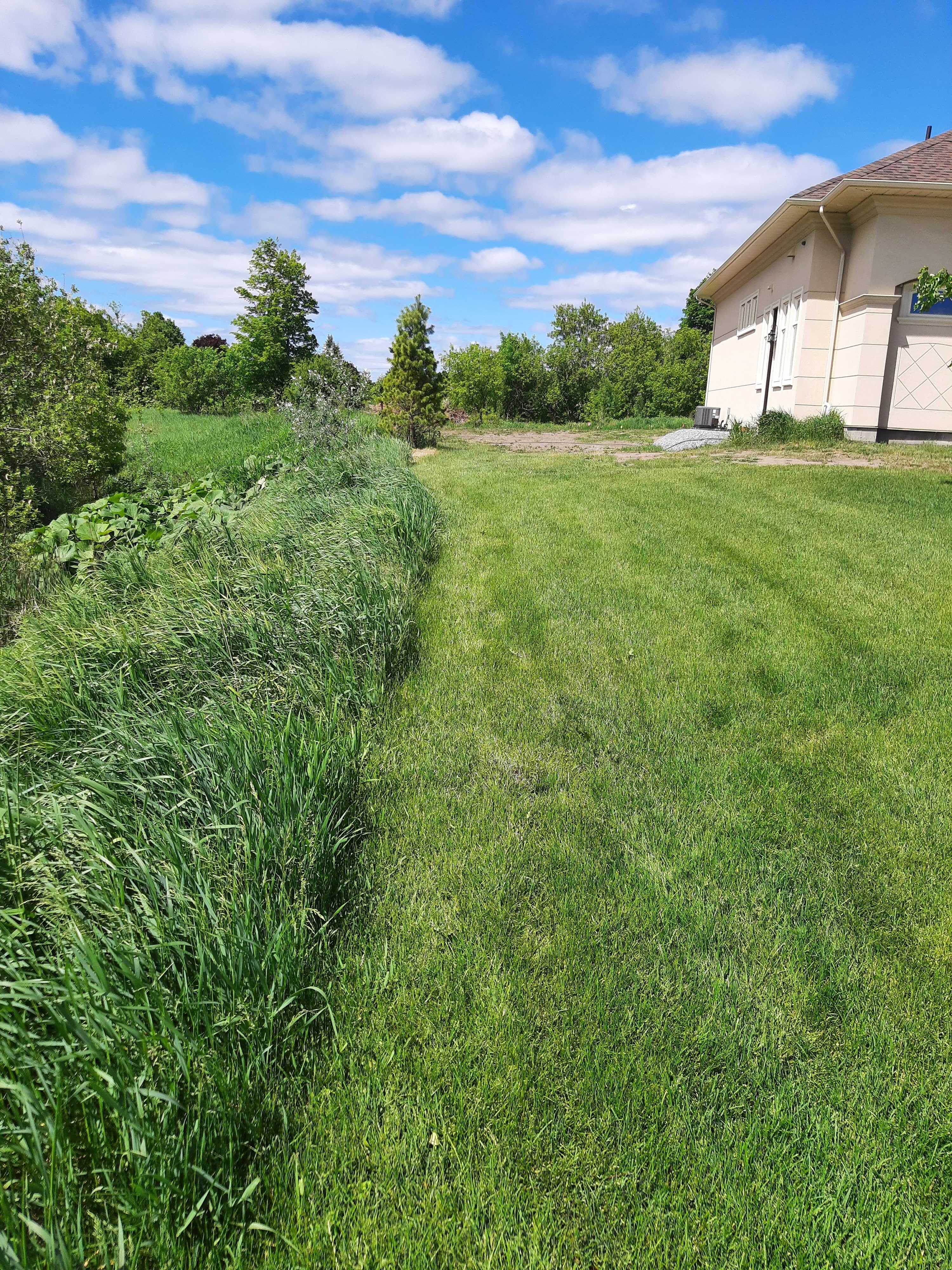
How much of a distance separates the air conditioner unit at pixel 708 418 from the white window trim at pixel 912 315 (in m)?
6.75

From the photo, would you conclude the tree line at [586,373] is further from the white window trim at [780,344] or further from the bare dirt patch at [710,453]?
the white window trim at [780,344]

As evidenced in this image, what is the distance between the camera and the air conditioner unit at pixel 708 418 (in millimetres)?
19172

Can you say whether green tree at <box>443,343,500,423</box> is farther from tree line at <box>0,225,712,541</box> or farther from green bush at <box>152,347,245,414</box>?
green bush at <box>152,347,245,414</box>

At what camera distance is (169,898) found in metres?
1.87

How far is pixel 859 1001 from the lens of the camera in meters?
2.02

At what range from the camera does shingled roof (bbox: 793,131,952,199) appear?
11648 millimetres

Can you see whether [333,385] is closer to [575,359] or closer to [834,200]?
[834,200]

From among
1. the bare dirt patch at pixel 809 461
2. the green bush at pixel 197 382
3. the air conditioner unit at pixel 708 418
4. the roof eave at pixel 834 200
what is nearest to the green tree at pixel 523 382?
the green bush at pixel 197 382

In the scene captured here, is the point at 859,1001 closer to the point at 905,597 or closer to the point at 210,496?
the point at 905,597

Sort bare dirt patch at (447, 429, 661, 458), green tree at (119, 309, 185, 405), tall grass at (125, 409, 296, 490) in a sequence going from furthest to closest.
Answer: green tree at (119, 309, 185, 405)
bare dirt patch at (447, 429, 661, 458)
tall grass at (125, 409, 296, 490)

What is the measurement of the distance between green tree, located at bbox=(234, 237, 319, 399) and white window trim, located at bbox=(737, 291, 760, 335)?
17.8 meters

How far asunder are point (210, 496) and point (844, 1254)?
868 cm

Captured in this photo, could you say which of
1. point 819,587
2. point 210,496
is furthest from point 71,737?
point 210,496

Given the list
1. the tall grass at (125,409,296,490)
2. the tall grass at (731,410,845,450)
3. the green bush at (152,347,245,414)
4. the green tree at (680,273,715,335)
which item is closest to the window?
the tall grass at (731,410,845,450)
